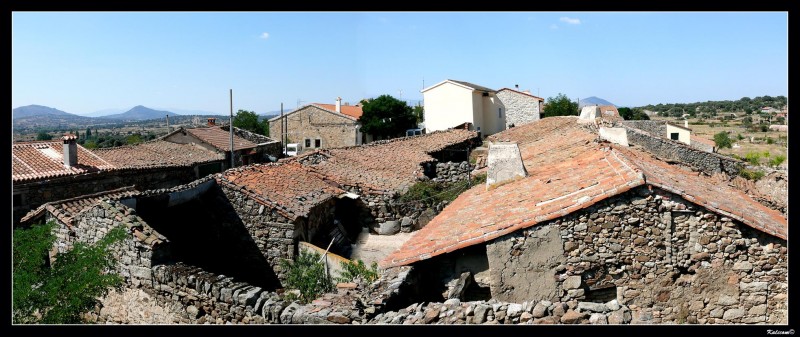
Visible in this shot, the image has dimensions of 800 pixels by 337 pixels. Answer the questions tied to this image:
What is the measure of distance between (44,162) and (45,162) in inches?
1.9

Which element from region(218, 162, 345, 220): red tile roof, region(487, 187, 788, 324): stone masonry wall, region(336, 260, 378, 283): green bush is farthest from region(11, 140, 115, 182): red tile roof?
region(487, 187, 788, 324): stone masonry wall

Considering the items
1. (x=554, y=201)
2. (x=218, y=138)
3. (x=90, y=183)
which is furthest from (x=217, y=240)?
(x=218, y=138)

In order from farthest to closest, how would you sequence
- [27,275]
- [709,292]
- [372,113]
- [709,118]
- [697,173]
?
[709,118] → [372,113] → [697,173] → [27,275] → [709,292]

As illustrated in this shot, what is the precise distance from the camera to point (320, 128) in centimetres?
5000

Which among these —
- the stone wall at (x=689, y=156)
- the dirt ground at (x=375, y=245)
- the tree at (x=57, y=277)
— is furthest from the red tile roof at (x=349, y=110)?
the tree at (x=57, y=277)

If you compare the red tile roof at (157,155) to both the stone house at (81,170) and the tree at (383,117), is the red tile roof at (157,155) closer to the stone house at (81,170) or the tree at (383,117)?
the stone house at (81,170)

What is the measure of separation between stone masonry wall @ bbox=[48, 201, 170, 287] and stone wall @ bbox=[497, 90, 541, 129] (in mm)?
40033

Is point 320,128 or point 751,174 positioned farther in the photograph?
point 320,128

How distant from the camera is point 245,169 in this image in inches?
560

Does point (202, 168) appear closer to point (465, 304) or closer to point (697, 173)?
point (697, 173)

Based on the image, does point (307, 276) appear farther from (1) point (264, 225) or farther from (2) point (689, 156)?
(2) point (689, 156)

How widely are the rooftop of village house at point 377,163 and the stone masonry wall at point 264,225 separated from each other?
4.23 metres

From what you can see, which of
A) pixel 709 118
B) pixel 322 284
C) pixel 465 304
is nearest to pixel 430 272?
pixel 465 304
